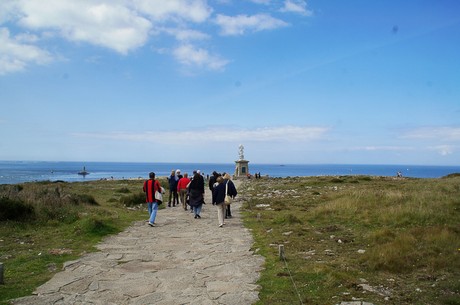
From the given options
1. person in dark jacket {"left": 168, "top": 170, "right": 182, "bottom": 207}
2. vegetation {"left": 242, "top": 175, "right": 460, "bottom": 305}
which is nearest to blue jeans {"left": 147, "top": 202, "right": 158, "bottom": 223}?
vegetation {"left": 242, "top": 175, "right": 460, "bottom": 305}

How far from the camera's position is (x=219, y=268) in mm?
8102

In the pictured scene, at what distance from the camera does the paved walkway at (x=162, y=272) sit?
6.27 metres

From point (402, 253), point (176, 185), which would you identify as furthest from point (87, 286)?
point (176, 185)

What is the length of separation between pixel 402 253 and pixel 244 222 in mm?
7093

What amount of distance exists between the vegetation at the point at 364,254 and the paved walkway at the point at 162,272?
0.57 metres

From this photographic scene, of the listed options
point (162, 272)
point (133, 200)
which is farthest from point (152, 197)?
point (133, 200)

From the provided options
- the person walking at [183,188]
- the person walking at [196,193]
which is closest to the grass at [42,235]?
the person walking at [183,188]

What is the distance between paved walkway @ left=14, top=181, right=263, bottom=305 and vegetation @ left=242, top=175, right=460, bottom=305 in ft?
1.86

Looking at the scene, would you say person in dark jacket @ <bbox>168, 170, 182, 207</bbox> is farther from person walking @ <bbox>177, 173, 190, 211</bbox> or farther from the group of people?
person walking @ <bbox>177, 173, 190, 211</bbox>

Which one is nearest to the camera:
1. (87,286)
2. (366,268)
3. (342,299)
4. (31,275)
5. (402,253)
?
(342,299)

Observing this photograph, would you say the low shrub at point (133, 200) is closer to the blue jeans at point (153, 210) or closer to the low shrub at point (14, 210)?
the low shrub at point (14, 210)

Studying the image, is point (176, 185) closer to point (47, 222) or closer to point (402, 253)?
point (47, 222)

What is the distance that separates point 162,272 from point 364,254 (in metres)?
4.43

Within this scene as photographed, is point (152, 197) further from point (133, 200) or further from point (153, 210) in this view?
point (133, 200)
